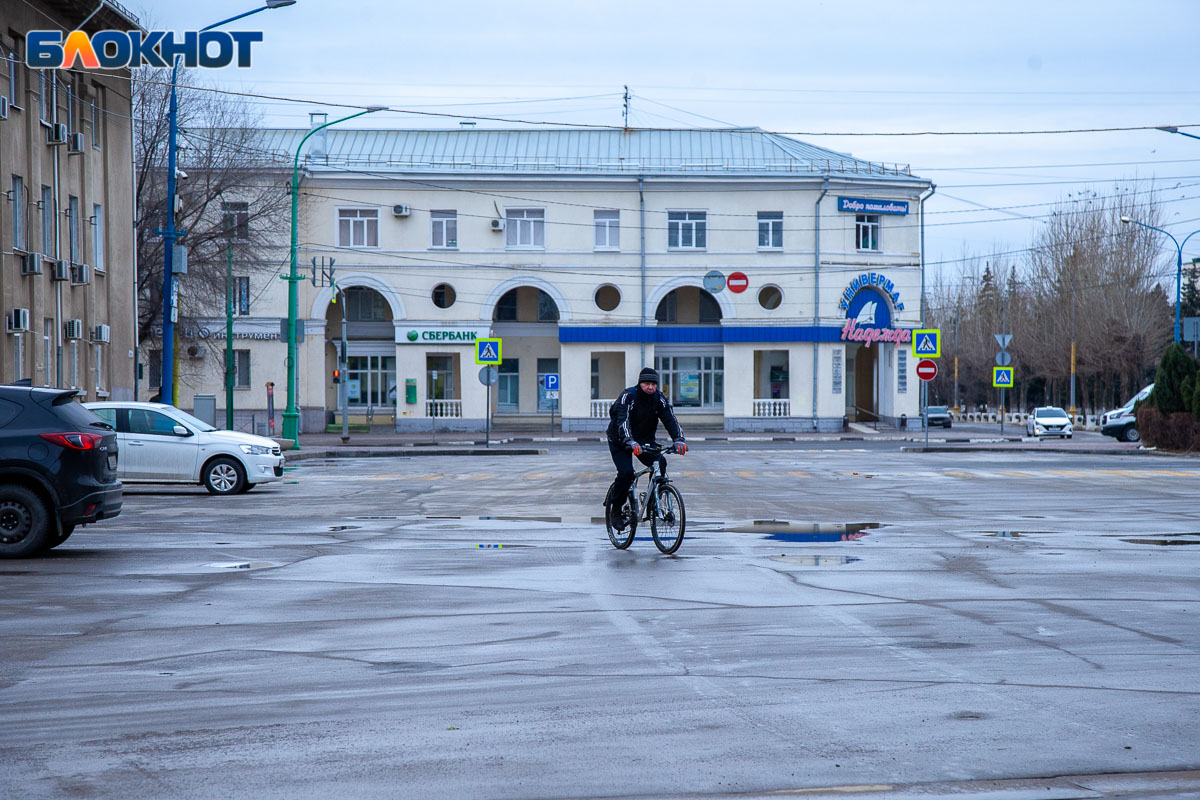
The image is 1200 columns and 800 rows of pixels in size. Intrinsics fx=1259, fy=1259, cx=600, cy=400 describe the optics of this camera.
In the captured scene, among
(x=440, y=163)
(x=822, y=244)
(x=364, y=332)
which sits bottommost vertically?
(x=364, y=332)

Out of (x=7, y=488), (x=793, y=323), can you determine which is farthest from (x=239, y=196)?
(x=7, y=488)

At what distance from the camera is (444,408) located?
5406 centimetres

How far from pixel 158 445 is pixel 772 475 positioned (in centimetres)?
1268

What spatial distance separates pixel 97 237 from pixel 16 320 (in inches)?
268

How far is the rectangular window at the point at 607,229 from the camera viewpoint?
5416 centimetres

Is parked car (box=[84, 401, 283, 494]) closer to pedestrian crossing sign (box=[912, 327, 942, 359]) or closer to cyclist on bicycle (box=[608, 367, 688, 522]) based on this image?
cyclist on bicycle (box=[608, 367, 688, 522])

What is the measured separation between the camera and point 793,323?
2116 inches

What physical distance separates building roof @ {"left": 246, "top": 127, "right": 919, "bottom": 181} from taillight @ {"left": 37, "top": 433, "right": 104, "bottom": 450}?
41734 mm

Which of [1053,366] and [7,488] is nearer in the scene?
[7,488]

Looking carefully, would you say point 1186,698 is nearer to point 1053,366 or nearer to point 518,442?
point 518,442

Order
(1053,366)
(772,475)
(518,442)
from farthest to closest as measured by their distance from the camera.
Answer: (1053,366), (518,442), (772,475)

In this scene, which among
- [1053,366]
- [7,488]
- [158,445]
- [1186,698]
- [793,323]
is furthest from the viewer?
[1053,366]

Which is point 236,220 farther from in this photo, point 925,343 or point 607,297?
point 925,343

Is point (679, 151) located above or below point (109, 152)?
above
